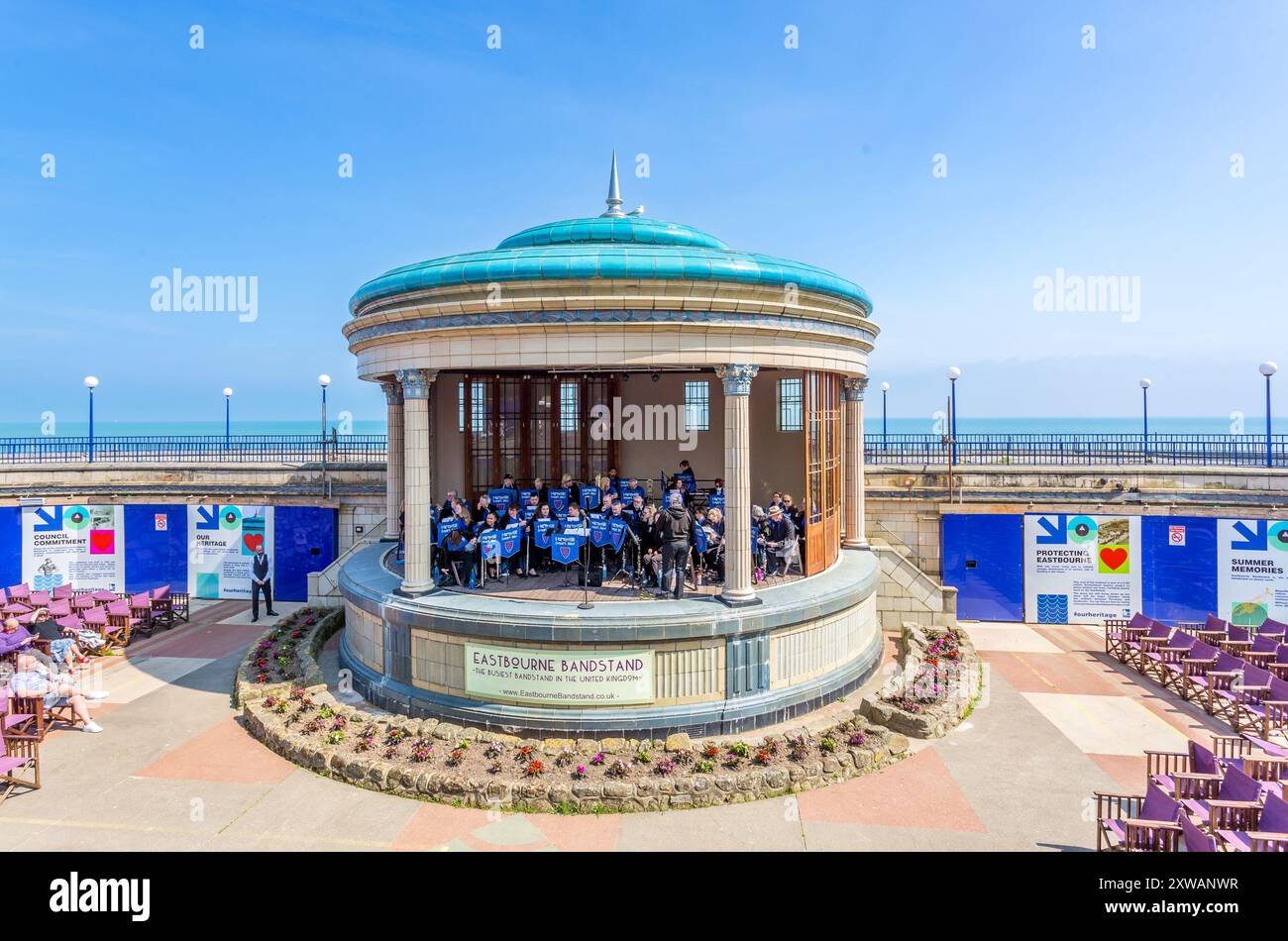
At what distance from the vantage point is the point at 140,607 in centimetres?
1686

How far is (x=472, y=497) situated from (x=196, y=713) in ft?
22.8

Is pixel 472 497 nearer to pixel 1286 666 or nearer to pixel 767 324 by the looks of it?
pixel 767 324

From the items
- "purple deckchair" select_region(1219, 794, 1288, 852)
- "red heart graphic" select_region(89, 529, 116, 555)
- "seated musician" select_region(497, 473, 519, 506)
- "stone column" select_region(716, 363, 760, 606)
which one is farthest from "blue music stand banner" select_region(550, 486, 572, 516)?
"red heart graphic" select_region(89, 529, 116, 555)

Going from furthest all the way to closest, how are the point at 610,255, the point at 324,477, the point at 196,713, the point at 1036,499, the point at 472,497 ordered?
the point at 324,477 < the point at 1036,499 < the point at 472,497 < the point at 196,713 < the point at 610,255

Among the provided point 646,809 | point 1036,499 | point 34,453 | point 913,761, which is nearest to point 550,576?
point 646,809

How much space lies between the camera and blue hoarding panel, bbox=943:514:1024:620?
1806cm

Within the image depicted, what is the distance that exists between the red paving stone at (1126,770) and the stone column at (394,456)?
14.7 metres

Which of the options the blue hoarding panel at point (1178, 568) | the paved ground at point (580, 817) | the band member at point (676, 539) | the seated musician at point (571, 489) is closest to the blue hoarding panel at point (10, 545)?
the paved ground at point (580, 817)

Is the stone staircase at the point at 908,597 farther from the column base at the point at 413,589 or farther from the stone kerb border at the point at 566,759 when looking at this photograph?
the column base at the point at 413,589

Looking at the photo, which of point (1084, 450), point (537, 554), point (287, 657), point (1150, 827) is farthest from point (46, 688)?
point (1084, 450)

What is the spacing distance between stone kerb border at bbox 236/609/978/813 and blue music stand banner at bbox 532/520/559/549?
3596 millimetres

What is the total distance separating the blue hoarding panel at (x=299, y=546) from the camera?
20.2 metres

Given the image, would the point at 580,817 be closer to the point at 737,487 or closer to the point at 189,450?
the point at 737,487

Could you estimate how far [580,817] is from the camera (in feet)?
27.7
